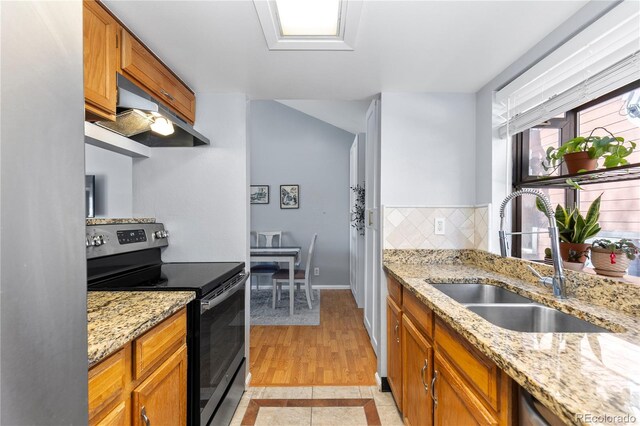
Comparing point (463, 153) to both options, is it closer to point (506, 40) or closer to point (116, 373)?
point (506, 40)

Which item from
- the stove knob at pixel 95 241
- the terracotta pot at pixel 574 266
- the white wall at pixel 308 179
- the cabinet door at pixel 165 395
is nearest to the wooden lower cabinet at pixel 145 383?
the cabinet door at pixel 165 395

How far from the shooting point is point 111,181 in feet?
6.58

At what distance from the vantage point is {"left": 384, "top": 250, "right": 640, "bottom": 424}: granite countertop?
1.92 ft

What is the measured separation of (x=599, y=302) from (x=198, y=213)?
2.18 metres

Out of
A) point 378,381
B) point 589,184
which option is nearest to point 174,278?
point 378,381

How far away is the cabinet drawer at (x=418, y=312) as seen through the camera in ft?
4.44

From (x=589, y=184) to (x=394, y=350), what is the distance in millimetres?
1351

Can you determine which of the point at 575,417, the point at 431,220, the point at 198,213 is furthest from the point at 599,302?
the point at 198,213

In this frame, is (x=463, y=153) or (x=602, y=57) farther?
(x=463, y=153)

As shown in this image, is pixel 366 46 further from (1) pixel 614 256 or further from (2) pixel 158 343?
(2) pixel 158 343

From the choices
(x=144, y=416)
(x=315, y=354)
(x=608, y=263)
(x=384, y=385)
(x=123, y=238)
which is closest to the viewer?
(x=144, y=416)

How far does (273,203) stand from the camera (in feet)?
16.5

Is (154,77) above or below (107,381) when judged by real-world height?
above

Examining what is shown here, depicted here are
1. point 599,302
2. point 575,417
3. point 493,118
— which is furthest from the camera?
point 493,118
